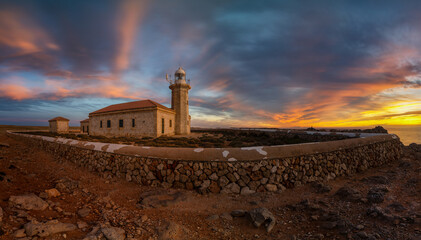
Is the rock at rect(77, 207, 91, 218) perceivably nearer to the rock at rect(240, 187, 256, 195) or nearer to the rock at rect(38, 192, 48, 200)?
the rock at rect(38, 192, 48, 200)

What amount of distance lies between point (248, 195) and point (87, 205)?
4075 mm

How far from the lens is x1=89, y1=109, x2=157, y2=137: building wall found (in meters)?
22.3

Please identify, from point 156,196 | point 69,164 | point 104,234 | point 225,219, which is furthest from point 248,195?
point 69,164

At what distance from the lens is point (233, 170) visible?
4.97 m

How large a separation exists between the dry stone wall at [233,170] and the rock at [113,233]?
2.18m

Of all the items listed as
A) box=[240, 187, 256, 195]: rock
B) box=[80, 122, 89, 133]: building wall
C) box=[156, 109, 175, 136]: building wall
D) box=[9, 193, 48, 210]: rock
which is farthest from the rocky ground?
box=[80, 122, 89, 133]: building wall

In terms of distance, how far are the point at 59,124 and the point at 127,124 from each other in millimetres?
23053

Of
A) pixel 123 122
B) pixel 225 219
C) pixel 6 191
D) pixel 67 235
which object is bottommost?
pixel 225 219

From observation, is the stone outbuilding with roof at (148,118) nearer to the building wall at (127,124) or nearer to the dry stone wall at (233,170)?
the building wall at (127,124)

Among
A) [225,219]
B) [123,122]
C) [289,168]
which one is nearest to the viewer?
[225,219]

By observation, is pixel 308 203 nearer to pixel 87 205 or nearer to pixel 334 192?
pixel 334 192

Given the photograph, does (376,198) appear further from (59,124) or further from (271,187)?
(59,124)

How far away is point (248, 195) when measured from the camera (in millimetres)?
4688

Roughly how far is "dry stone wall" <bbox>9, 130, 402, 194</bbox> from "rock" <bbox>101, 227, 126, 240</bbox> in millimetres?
2184
